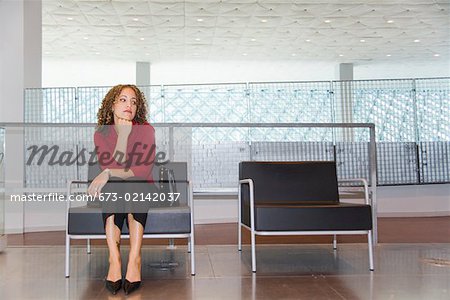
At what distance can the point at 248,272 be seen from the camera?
3225 millimetres

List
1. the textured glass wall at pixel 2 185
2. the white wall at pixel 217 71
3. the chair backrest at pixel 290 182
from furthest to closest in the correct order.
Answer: the white wall at pixel 217 71 < the textured glass wall at pixel 2 185 < the chair backrest at pixel 290 182

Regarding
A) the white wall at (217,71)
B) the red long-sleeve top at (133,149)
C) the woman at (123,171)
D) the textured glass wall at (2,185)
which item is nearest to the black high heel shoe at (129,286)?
the woman at (123,171)

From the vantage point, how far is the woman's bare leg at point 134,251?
8.85 ft

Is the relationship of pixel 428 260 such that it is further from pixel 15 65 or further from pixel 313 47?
pixel 313 47

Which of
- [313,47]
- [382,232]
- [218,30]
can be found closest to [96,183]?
[382,232]

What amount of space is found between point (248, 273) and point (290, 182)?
1020 millimetres

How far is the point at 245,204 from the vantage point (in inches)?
146

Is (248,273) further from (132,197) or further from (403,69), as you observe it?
(403,69)

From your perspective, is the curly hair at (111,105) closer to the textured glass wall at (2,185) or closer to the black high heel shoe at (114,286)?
the black high heel shoe at (114,286)

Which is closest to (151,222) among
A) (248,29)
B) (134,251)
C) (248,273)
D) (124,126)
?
(134,251)

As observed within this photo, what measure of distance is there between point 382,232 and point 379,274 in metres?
2.34

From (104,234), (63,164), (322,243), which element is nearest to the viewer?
(104,234)

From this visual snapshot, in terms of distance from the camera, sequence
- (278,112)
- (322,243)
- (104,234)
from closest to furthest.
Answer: (104,234), (322,243), (278,112)

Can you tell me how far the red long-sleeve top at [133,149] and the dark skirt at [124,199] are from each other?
0.27ft
